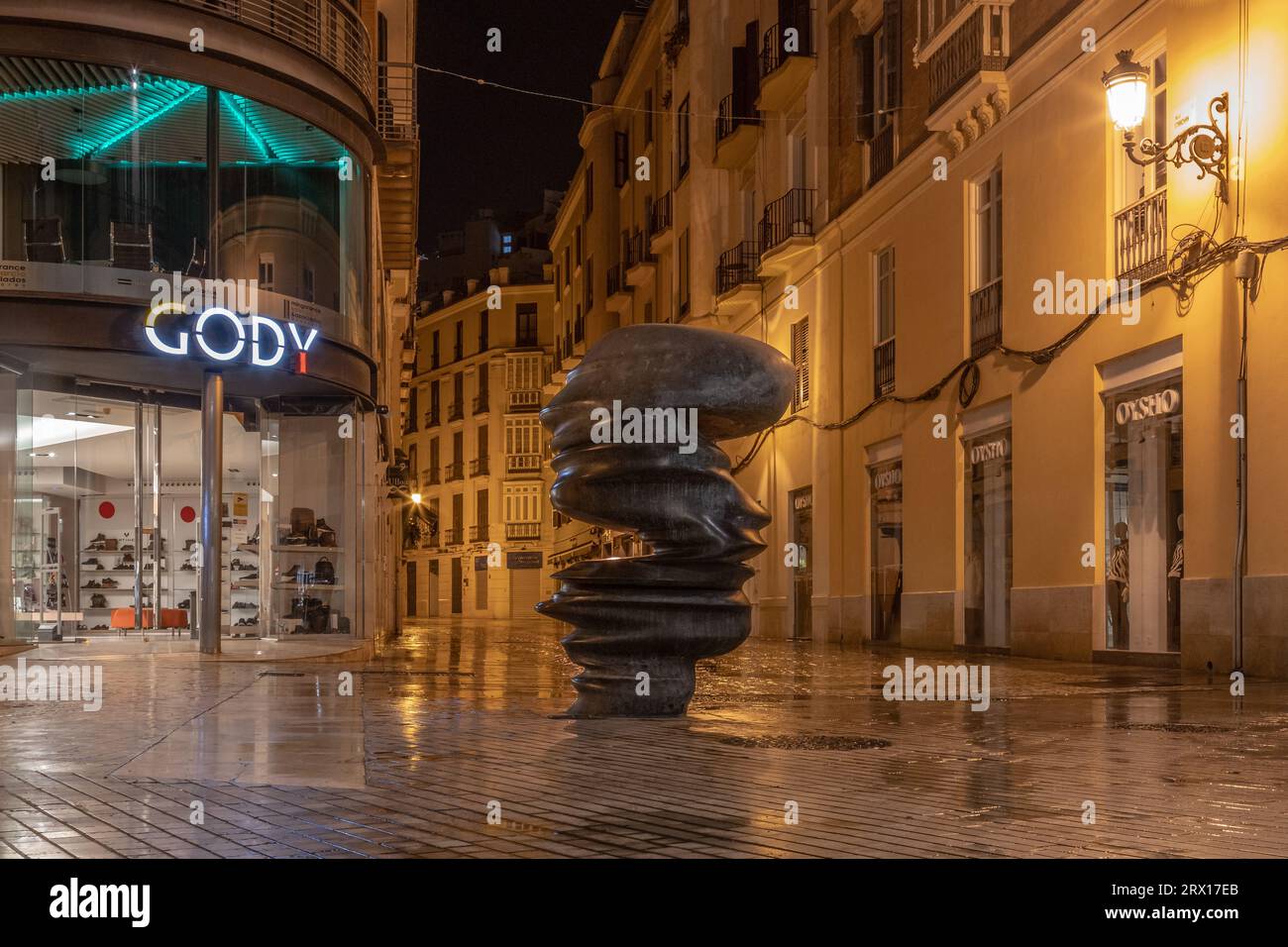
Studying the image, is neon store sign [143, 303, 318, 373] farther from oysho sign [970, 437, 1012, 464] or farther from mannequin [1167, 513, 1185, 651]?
mannequin [1167, 513, 1185, 651]

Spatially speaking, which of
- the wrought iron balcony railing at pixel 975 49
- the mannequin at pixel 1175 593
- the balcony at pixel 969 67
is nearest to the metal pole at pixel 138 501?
the balcony at pixel 969 67

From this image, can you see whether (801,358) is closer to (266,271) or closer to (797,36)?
(797,36)

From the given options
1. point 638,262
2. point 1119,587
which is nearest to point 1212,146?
point 1119,587

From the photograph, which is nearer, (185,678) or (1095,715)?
(1095,715)

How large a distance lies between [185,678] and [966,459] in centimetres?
1272

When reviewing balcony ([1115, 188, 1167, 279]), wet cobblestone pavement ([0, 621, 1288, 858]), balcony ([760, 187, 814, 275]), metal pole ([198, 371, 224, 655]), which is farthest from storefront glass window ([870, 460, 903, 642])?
wet cobblestone pavement ([0, 621, 1288, 858])

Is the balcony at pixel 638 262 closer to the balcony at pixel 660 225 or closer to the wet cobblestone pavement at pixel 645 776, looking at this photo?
the balcony at pixel 660 225

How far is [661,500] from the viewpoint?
29.8 ft

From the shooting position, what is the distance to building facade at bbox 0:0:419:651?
710 inches

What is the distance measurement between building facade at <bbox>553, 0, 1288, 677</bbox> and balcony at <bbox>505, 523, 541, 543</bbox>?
35.8 m

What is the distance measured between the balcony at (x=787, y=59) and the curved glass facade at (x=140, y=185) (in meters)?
12.9
